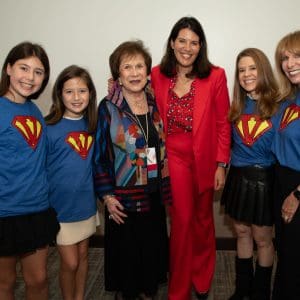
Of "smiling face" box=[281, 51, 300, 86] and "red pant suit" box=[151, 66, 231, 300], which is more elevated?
"smiling face" box=[281, 51, 300, 86]

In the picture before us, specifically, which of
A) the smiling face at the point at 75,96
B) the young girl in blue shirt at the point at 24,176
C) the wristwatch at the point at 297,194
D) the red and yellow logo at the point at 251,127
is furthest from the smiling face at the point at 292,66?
the young girl in blue shirt at the point at 24,176

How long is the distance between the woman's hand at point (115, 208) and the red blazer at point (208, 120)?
1.83 ft

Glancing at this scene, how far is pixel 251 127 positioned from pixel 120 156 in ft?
2.48

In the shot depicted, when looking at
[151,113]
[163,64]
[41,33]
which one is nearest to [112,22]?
[41,33]

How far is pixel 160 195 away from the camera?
192 centimetres

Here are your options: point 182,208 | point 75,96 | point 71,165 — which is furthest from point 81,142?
point 182,208

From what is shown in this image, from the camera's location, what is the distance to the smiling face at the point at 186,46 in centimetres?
202

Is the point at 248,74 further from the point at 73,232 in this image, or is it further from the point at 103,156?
the point at 73,232

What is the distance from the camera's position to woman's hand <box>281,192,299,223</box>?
168cm

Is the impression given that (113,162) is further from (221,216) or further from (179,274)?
(221,216)

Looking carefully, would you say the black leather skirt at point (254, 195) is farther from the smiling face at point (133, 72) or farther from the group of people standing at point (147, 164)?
the smiling face at point (133, 72)

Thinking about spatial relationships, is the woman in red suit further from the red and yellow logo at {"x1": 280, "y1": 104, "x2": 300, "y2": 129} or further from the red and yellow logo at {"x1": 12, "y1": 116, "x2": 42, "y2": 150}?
the red and yellow logo at {"x1": 12, "y1": 116, "x2": 42, "y2": 150}

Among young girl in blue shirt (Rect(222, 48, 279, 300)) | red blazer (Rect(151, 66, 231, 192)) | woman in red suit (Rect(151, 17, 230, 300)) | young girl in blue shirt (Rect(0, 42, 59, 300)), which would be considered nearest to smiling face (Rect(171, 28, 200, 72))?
woman in red suit (Rect(151, 17, 230, 300))

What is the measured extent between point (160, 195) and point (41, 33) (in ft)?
5.82
